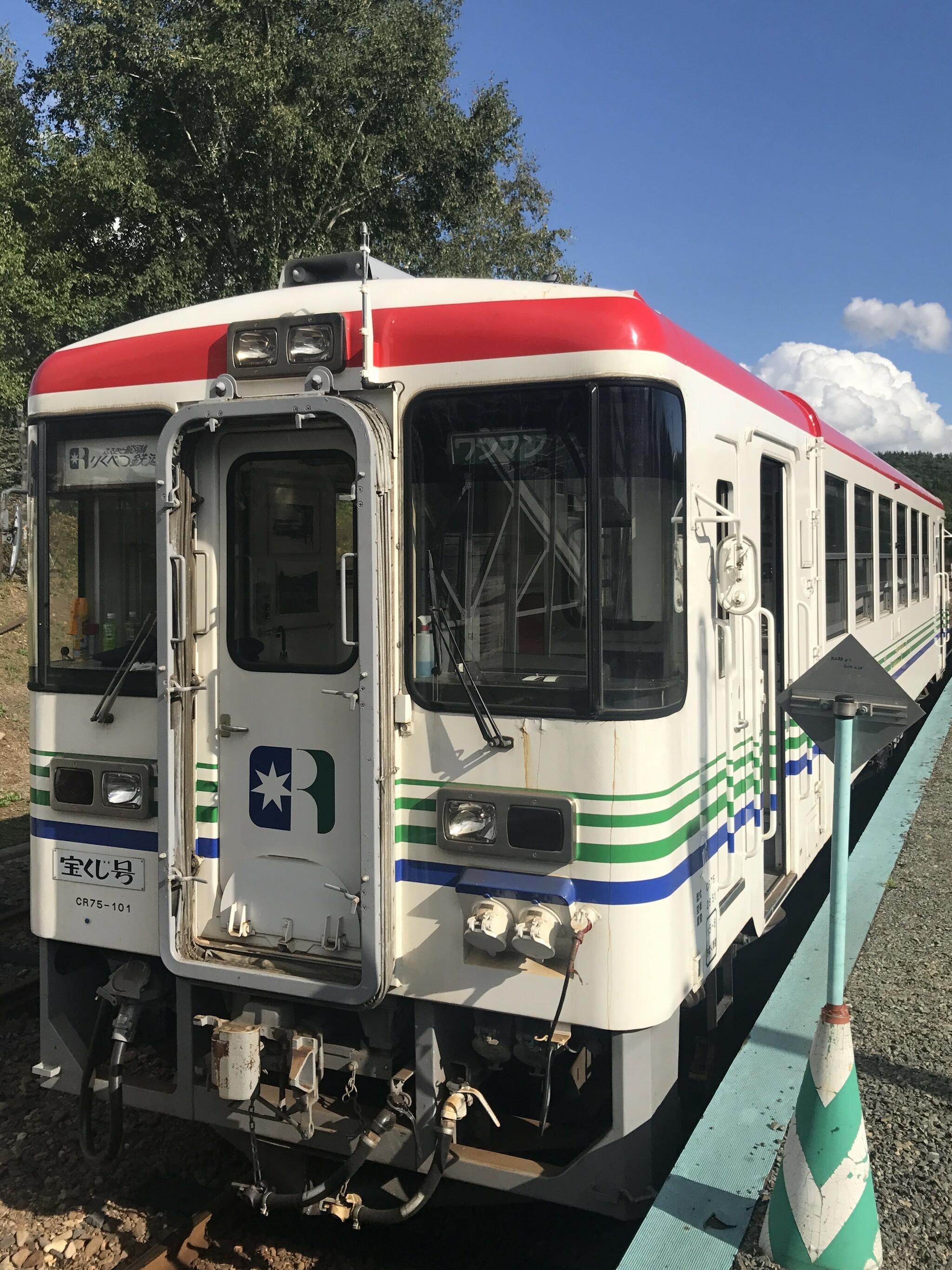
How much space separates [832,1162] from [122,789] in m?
2.61

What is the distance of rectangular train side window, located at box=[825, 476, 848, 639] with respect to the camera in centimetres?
613

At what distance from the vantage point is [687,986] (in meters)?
3.52

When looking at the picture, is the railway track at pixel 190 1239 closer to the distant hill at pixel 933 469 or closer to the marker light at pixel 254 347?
the marker light at pixel 254 347

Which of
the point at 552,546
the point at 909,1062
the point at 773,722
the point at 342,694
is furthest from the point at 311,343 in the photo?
Answer: the point at 909,1062

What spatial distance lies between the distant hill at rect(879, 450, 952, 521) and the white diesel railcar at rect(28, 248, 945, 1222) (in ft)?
166

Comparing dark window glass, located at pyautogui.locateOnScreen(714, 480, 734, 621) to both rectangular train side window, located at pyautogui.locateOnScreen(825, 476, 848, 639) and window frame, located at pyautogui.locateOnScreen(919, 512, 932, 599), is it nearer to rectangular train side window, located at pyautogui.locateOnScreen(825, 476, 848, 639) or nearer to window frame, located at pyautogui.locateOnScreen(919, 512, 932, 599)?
rectangular train side window, located at pyautogui.locateOnScreen(825, 476, 848, 639)

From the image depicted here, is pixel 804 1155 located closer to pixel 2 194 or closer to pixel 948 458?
pixel 2 194

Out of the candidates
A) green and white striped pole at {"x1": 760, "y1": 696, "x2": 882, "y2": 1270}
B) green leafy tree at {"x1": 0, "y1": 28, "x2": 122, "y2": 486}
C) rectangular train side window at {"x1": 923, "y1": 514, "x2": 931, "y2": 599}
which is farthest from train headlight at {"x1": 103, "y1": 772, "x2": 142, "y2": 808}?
green leafy tree at {"x1": 0, "y1": 28, "x2": 122, "y2": 486}

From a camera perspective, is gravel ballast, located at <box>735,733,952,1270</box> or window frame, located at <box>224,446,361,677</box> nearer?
gravel ballast, located at <box>735,733,952,1270</box>

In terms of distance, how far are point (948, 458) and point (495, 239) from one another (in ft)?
201

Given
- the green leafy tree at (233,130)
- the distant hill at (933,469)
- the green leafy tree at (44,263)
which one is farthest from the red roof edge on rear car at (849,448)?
the distant hill at (933,469)

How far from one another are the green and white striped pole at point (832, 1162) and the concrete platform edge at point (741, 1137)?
0.17 m

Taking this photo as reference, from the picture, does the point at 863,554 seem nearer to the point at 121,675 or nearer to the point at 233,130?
the point at 121,675

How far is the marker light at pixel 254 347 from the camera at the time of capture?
358 cm
